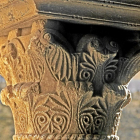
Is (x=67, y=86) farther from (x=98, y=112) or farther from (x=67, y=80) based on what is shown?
(x=98, y=112)

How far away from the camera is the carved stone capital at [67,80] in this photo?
1710 mm

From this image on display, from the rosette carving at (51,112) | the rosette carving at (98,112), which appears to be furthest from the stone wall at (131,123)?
the rosette carving at (51,112)

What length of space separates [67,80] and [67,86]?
0.03 metres

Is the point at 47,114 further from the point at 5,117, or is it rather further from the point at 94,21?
the point at 5,117

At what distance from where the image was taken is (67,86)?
1707 millimetres

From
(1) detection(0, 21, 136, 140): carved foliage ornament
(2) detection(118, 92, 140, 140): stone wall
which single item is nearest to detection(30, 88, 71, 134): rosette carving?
(1) detection(0, 21, 136, 140): carved foliage ornament

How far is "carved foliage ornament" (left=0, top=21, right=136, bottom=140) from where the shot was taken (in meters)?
1.71

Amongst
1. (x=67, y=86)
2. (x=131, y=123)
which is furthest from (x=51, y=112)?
(x=131, y=123)

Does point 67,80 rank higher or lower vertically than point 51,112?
higher

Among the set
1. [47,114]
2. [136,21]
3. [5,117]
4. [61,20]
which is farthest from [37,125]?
[5,117]

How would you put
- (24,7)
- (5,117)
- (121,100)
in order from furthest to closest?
(5,117), (121,100), (24,7)

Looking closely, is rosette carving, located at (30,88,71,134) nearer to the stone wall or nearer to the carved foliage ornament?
the carved foliage ornament

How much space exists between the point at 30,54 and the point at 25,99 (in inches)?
8.1

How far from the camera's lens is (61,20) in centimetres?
170
